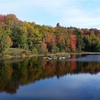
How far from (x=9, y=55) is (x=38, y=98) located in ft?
146

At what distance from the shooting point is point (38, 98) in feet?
68.4

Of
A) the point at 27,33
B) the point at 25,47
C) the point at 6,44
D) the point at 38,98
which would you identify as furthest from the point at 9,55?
the point at 38,98

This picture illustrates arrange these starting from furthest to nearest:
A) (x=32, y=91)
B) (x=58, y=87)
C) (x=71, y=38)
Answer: (x=71, y=38), (x=58, y=87), (x=32, y=91)

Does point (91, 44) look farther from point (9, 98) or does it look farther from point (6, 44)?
point (9, 98)

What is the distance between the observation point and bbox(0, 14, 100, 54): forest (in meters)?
72.7

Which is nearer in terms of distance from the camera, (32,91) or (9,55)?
(32,91)

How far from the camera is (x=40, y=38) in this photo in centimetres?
8031

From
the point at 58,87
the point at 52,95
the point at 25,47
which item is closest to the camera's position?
the point at 52,95

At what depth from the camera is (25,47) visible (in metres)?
73.0

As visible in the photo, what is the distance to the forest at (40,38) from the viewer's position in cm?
7269

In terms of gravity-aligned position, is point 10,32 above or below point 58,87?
above

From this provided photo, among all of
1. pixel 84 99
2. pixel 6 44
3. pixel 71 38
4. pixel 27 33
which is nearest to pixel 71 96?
pixel 84 99

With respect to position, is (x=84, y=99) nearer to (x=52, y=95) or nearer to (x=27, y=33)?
(x=52, y=95)

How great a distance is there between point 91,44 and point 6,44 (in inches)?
1994
